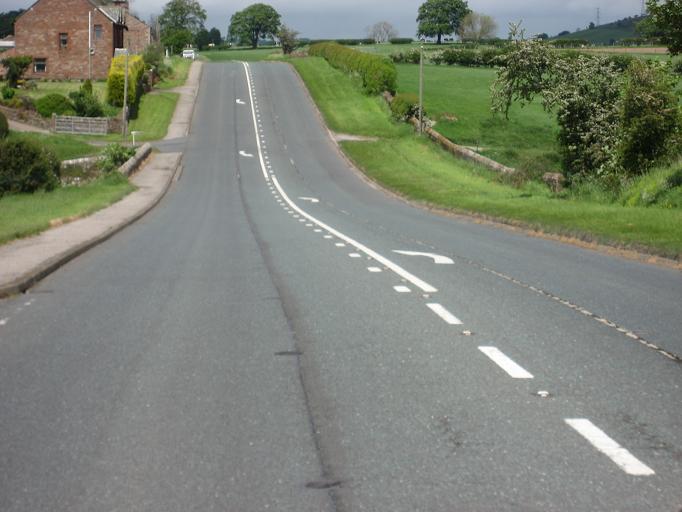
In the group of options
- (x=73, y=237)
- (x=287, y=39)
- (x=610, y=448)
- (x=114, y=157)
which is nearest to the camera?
(x=610, y=448)

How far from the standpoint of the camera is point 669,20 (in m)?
28.6

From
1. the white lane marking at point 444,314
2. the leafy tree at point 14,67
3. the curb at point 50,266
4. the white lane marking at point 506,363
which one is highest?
the leafy tree at point 14,67

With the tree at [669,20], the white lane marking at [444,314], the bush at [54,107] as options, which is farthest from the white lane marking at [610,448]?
the bush at [54,107]

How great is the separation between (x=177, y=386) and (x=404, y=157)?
56.1 m

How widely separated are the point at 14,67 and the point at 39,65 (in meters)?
9.32

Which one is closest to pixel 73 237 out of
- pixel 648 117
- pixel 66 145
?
pixel 648 117

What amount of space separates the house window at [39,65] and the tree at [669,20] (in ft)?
268

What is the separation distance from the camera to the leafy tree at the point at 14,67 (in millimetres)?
91750

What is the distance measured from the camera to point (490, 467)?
5.77 m

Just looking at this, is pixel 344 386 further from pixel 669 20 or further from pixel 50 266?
pixel 669 20

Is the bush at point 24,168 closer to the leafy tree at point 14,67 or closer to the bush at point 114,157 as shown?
the bush at point 114,157

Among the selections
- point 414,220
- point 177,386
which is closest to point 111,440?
point 177,386

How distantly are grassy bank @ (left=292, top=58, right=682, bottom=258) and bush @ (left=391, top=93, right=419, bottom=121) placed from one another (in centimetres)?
105

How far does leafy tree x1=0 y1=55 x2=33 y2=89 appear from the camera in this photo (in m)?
91.8
